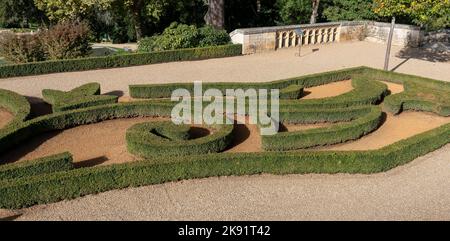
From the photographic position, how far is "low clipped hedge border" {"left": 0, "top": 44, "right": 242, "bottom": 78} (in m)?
22.2

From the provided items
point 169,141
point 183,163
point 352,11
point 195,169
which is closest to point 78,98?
point 169,141

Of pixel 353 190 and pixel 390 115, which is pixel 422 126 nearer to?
pixel 390 115

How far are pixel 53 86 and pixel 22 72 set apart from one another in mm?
2748

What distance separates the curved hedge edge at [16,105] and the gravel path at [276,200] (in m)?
5.36

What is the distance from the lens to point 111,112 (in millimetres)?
16484

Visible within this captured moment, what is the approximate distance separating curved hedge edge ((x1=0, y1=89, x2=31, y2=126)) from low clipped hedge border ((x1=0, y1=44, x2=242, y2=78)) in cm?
464

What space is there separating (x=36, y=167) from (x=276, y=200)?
21.6 ft

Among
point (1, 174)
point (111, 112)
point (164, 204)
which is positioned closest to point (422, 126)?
point (164, 204)

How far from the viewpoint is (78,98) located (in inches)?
683

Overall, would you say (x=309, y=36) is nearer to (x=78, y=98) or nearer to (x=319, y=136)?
(x=319, y=136)

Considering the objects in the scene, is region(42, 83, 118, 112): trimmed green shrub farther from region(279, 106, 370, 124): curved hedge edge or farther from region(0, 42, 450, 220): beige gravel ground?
region(279, 106, 370, 124): curved hedge edge

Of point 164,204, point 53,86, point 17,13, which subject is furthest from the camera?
point 17,13

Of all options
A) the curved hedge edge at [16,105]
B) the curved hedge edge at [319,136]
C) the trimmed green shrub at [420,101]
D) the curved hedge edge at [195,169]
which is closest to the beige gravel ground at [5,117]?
the curved hedge edge at [16,105]
